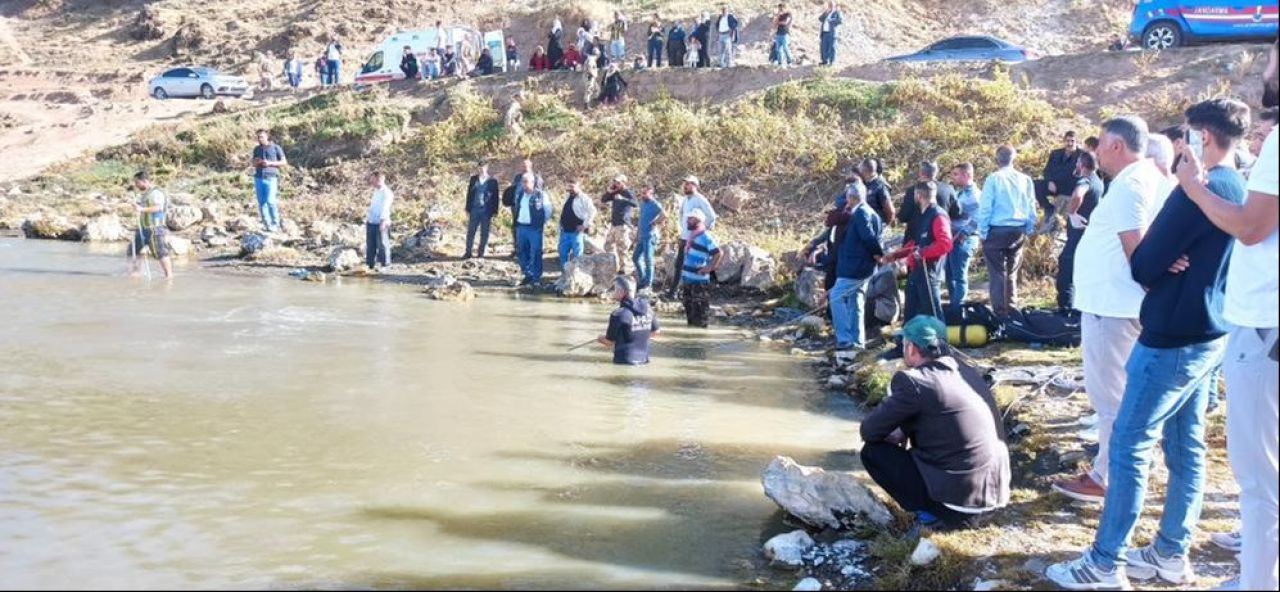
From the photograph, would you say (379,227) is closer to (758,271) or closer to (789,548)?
(758,271)

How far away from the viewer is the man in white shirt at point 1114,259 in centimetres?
559

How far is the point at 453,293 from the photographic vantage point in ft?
54.7

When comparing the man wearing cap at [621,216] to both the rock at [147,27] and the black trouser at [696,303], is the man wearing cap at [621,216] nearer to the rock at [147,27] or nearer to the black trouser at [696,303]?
the black trouser at [696,303]

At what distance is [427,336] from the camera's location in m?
13.3

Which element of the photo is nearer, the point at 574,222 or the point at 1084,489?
the point at 1084,489

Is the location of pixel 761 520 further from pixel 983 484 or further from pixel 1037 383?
pixel 1037 383

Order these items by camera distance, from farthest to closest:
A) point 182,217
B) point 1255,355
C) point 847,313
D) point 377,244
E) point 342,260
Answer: point 182,217
point 377,244
point 342,260
point 847,313
point 1255,355

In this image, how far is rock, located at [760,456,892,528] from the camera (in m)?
6.54

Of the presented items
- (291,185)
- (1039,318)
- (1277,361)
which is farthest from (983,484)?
(291,185)

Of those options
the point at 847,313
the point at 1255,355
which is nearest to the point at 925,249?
the point at 847,313

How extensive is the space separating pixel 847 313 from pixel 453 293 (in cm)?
675

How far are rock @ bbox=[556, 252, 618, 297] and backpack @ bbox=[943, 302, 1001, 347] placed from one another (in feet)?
22.3

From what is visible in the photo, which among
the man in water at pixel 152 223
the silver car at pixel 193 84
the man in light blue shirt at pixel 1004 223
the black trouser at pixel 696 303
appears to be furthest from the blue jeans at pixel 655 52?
the man in light blue shirt at pixel 1004 223

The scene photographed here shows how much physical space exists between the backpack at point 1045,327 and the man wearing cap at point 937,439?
4.97m
